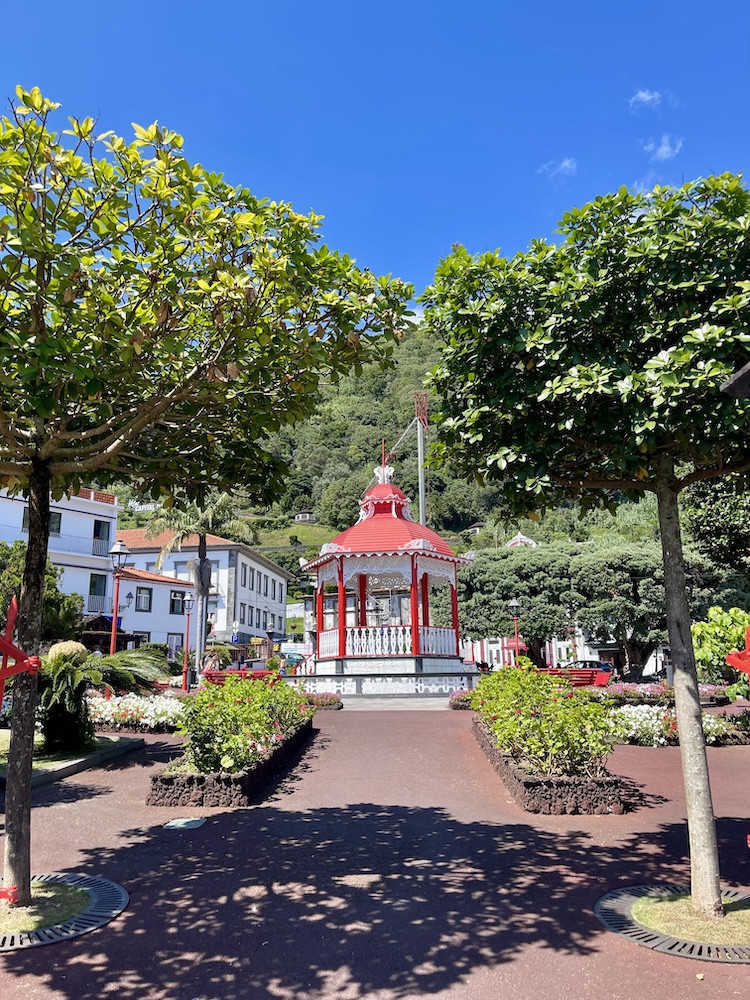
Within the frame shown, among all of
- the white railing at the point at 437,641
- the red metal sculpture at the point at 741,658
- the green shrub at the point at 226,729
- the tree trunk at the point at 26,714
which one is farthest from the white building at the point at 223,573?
the red metal sculpture at the point at 741,658

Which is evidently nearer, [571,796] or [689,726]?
[689,726]

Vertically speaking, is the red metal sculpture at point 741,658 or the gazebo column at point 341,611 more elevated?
the gazebo column at point 341,611

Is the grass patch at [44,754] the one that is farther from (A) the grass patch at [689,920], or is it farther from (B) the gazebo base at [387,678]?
(B) the gazebo base at [387,678]

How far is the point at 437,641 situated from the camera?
23844mm

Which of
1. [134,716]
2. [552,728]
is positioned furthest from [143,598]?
[552,728]

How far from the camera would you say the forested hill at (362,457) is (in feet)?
317

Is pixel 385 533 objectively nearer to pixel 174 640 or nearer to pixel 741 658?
pixel 741 658

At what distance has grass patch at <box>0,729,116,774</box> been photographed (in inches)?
460

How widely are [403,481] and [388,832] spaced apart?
89.9 meters

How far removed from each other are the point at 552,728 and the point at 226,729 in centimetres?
458

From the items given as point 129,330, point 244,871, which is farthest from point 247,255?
point 244,871

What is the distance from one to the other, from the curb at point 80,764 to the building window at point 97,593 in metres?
31.9

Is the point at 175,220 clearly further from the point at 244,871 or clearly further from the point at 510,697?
the point at 510,697

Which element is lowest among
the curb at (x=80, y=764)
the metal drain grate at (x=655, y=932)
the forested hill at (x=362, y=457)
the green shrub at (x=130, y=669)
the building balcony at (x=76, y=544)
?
the metal drain grate at (x=655, y=932)
